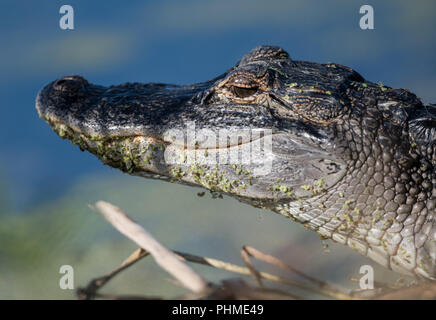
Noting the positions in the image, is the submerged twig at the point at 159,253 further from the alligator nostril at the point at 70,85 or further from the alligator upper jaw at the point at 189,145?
the alligator nostril at the point at 70,85

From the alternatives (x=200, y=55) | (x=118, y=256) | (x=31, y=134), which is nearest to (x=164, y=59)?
(x=200, y=55)

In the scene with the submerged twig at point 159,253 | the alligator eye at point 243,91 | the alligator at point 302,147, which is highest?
the alligator eye at point 243,91

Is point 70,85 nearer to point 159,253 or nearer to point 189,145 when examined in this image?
point 189,145

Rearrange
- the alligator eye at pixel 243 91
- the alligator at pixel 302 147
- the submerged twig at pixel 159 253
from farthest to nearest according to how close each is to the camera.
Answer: the alligator eye at pixel 243 91 → the alligator at pixel 302 147 → the submerged twig at pixel 159 253

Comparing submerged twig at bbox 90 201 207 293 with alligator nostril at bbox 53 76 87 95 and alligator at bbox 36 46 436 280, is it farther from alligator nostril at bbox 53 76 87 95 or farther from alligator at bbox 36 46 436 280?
alligator nostril at bbox 53 76 87 95

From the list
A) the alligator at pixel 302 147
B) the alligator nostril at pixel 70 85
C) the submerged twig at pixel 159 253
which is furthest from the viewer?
the alligator nostril at pixel 70 85

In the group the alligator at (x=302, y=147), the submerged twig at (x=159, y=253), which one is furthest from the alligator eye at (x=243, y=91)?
the submerged twig at (x=159, y=253)

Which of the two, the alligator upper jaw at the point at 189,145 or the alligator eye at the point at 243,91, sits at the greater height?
the alligator eye at the point at 243,91

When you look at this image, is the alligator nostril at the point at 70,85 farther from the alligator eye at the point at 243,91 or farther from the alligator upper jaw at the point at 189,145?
the alligator eye at the point at 243,91

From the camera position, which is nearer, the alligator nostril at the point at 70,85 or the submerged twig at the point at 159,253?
the submerged twig at the point at 159,253
